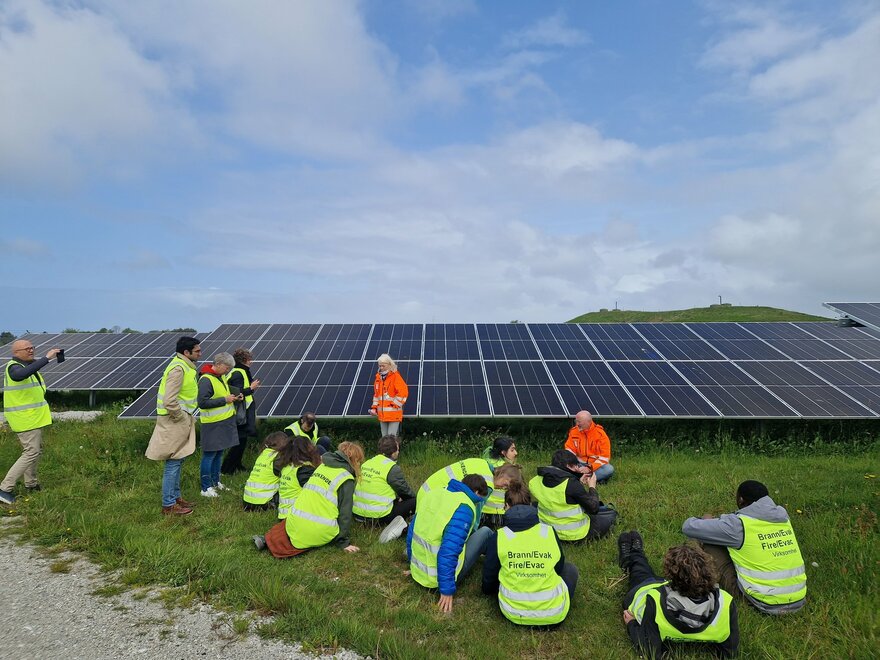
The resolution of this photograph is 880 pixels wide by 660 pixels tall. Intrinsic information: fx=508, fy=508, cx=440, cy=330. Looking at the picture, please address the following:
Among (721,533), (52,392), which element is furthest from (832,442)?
(52,392)

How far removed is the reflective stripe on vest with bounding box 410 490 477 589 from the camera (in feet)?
16.9

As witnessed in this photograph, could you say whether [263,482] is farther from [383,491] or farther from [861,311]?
[861,311]

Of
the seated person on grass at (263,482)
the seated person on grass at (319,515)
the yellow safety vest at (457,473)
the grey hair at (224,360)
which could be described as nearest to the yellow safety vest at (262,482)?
the seated person on grass at (263,482)

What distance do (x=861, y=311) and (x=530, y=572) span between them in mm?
21535

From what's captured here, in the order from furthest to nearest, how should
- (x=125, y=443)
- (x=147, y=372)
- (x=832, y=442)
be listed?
1. (x=147, y=372)
2. (x=832, y=442)
3. (x=125, y=443)

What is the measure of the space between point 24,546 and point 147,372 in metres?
12.0

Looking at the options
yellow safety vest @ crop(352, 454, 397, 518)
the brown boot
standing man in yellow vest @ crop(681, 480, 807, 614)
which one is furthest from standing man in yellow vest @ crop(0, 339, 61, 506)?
standing man in yellow vest @ crop(681, 480, 807, 614)

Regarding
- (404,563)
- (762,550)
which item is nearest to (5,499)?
(404,563)

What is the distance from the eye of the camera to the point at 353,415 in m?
11.5

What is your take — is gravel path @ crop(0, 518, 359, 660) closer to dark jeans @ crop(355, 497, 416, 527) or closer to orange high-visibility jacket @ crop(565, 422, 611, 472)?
dark jeans @ crop(355, 497, 416, 527)

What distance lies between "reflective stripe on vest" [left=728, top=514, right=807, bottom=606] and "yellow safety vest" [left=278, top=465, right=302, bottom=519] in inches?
209

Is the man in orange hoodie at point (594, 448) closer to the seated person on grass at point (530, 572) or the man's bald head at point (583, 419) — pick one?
the man's bald head at point (583, 419)

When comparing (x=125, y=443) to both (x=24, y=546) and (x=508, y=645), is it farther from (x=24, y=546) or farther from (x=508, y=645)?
(x=508, y=645)

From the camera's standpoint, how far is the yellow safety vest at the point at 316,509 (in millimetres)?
6270
